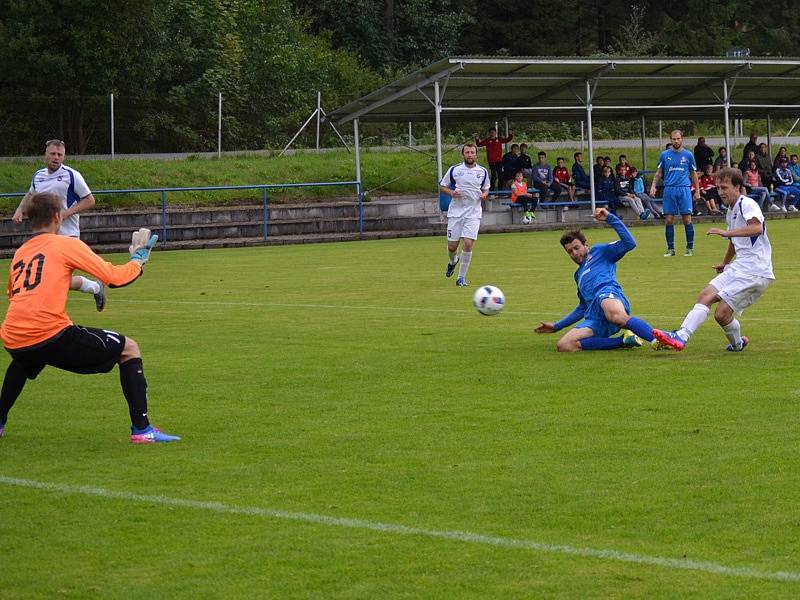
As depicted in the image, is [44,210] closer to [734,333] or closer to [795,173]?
[734,333]

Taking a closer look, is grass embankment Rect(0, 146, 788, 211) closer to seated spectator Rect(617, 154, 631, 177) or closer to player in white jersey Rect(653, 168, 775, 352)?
seated spectator Rect(617, 154, 631, 177)

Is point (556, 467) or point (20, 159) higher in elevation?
point (20, 159)

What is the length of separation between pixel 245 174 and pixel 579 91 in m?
10.4

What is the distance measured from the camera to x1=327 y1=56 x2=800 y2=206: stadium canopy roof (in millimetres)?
34875

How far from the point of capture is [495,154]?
37531mm

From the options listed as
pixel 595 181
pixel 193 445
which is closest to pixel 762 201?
pixel 595 181

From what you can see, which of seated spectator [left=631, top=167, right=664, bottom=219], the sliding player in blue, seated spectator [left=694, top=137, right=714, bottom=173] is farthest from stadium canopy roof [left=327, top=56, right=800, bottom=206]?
the sliding player in blue

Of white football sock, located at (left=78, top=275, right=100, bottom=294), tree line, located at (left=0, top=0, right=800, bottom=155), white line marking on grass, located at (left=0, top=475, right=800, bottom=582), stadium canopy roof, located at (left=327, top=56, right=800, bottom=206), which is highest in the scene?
tree line, located at (left=0, top=0, right=800, bottom=155)

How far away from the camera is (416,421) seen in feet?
28.9

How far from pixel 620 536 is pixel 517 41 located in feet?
215

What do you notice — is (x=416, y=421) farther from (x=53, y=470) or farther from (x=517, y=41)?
(x=517, y=41)

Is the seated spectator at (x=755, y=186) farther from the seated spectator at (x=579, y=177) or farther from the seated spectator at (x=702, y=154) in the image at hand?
the seated spectator at (x=579, y=177)

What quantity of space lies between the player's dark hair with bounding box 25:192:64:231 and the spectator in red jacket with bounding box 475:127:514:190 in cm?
2973

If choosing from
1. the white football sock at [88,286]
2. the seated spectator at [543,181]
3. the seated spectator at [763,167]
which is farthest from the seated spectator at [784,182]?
the white football sock at [88,286]
